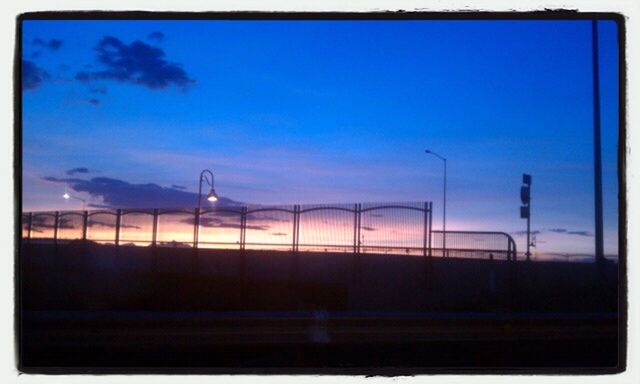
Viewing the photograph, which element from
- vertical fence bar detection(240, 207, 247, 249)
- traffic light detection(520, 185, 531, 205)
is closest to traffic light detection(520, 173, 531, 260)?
traffic light detection(520, 185, 531, 205)

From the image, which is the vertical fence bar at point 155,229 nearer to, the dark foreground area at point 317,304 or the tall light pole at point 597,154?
the dark foreground area at point 317,304

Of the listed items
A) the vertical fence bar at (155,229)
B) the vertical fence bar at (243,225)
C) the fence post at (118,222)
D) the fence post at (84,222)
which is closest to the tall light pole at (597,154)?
the vertical fence bar at (243,225)

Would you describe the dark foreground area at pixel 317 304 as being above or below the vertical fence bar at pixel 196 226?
below

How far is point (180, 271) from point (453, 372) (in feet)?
44.5

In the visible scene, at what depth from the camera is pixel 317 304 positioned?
15289 mm

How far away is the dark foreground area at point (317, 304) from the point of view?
9.38 meters

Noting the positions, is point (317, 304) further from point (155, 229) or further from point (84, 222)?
point (84, 222)

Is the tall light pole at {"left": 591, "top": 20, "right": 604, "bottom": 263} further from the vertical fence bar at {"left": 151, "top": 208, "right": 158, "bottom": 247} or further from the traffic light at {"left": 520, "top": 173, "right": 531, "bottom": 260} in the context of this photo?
the vertical fence bar at {"left": 151, "top": 208, "right": 158, "bottom": 247}

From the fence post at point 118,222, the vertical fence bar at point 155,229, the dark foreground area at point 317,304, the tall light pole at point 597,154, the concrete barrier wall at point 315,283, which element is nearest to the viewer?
the dark foreground area at point 317,304

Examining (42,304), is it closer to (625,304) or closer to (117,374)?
(117,374)

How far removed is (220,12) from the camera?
3.09 meters

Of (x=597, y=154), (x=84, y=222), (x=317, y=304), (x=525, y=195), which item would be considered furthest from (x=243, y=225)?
(x=597, y=154)

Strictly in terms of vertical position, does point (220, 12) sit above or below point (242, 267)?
above

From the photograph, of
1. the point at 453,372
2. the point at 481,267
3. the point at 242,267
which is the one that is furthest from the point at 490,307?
the point at 453,372
